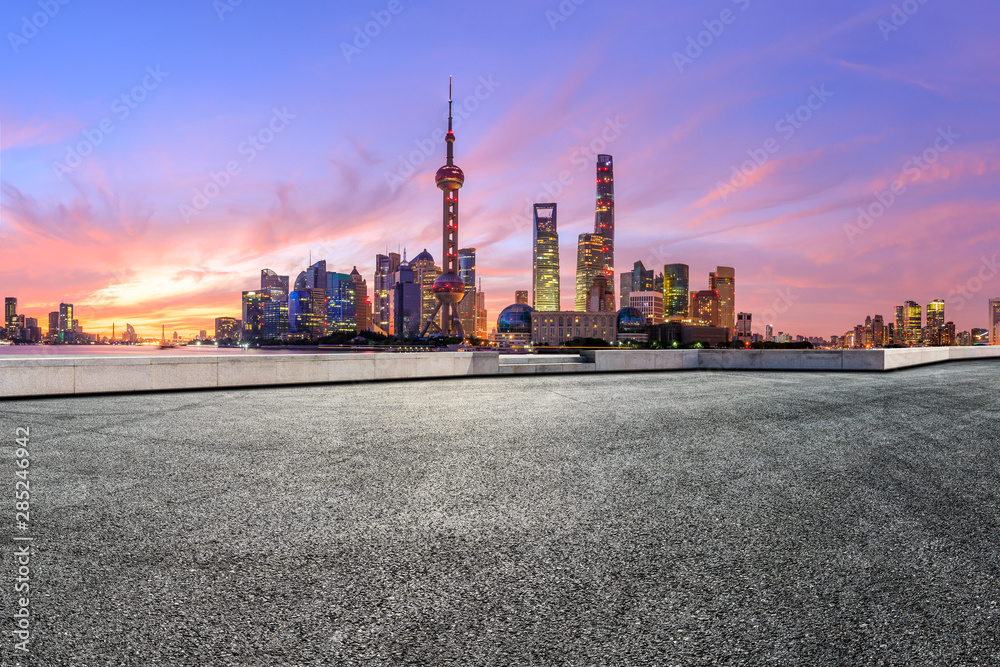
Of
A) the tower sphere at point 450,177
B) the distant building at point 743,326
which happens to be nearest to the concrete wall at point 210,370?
the distant building at point 743,326

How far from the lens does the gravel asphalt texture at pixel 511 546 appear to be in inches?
107

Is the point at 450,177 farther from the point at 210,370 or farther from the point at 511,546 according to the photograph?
the point at 511,546

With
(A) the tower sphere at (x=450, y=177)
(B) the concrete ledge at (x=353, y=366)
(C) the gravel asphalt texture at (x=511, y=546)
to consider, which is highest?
(A) the tower sphere at (x=450, y=177)

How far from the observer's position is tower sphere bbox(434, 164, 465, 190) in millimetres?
195875

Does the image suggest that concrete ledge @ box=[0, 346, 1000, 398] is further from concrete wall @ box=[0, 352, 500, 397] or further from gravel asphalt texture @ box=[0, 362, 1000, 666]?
gravel asphalt texture @ box=[0, 362, 1000, 666]

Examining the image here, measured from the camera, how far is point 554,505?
15.7ft

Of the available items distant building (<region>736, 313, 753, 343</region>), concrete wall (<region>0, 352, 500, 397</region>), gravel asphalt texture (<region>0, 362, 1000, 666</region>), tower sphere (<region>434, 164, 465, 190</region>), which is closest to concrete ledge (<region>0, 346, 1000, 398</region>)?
concrete wall (<region>0, 352, 500, 397</region>)

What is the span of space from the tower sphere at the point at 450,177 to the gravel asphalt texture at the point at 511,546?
7727 inches

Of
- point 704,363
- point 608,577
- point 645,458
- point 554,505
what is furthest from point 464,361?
point 608,577

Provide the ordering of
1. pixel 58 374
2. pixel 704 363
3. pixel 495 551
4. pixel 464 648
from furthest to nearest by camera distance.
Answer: pixel 704 363 → pixel 58 374 → pixel 495 551 → pixel 464 648

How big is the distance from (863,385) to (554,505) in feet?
48.7

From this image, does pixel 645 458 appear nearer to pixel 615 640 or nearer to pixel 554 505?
pixel 554 505

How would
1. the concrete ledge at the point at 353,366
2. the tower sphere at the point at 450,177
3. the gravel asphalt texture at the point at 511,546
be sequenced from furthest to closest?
the tower sphere at the point at 450,177 → the concrete ledge at the point at 353,366 → the gravel asphalt texture at the point at 511,546

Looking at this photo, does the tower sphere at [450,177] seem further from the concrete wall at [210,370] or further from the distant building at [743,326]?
the concrete wall at [210,370]
